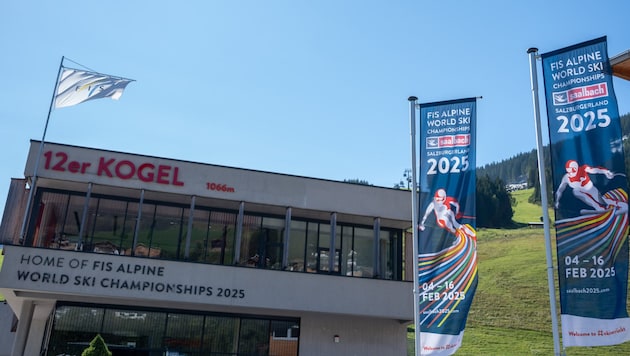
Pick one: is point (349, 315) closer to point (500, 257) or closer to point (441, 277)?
point (441, 277)

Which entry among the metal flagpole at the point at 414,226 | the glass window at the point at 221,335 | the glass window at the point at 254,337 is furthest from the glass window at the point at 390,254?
the metal flagpole at the point at 414,226

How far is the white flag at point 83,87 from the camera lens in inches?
903

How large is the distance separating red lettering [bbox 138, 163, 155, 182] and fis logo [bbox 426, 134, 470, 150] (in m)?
11.1

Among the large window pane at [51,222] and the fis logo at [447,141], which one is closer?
the fis logo at [447,141]

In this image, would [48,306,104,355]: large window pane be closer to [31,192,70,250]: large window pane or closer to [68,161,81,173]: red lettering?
[31,192,70,250]: large window pane

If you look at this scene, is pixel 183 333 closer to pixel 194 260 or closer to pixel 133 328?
pixel 133 328

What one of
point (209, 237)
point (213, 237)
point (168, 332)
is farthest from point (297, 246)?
point (168, 332)

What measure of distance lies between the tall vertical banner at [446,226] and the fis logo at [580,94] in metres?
2.60

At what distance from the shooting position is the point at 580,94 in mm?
13469

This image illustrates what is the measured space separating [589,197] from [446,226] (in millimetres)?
3933

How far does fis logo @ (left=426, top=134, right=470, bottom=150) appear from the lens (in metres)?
15.9

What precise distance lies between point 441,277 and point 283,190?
31.6ft

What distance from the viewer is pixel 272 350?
23.7 metres

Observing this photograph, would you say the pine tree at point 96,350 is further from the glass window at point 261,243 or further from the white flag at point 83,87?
the white flag at point 83,87
